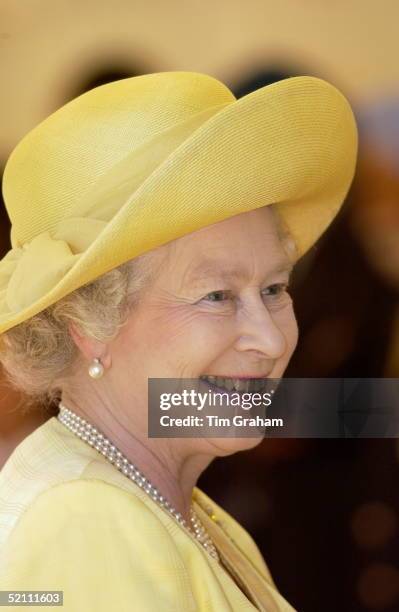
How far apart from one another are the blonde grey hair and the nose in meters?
0.15

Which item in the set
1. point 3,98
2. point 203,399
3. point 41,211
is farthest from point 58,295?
point 3,98

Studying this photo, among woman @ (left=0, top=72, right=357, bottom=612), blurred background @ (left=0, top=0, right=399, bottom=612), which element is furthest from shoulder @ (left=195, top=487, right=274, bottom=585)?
blurred background @ (left=0, top=0, right=399, bottom=612)

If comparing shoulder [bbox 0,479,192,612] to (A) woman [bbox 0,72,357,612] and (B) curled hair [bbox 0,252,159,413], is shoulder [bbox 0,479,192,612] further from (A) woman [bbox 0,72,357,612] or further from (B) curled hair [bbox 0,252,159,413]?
(B) curled hair [bbox 0,252,159,413]

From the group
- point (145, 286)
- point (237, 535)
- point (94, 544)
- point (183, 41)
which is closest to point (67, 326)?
point (145, 286)

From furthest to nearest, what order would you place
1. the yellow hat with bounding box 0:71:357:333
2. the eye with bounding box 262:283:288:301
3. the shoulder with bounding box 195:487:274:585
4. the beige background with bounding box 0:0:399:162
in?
the beige background with bounding box 0:0:399:162
the shoulder with bounding box 195:487:274:585
the eye with bounding box 262:283:288:301
the yellow hat with bounding box 0:71:357:333

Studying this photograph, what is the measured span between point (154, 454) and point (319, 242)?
138 centimetres

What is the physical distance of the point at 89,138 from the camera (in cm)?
127

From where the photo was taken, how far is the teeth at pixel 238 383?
4.34 feet

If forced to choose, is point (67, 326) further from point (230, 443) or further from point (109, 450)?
point (230, 443)

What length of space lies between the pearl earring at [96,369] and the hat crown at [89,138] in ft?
0.66

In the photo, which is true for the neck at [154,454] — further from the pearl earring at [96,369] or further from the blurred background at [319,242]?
the blurred background at [319,242]

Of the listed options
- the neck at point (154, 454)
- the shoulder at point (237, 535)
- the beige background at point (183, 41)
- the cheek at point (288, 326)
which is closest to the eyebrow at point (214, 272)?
the cheek at point (288, 326)

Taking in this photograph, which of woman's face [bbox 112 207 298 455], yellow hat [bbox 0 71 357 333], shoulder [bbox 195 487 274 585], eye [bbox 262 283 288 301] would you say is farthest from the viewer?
shoulder [bbox 195 487 274 585]

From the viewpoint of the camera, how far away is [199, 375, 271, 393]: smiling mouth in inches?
52.1
